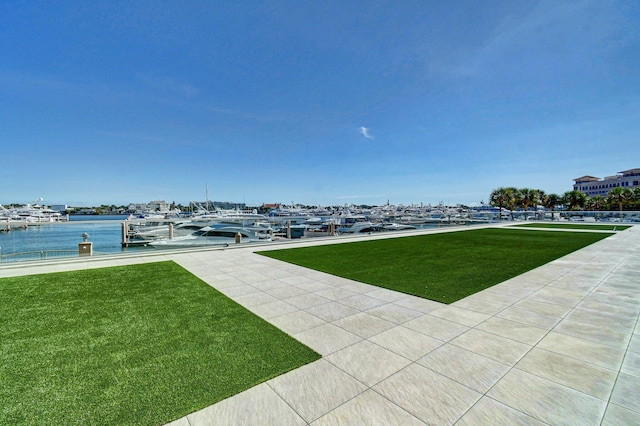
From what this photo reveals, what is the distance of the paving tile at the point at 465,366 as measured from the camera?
7.15ft

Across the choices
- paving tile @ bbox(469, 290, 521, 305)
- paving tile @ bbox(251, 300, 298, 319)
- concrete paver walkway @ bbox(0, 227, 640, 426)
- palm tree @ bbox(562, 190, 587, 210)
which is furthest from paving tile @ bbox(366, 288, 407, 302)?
palm tree @ bbox(562, 190, 587, 210)

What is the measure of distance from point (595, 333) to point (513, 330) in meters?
0.95

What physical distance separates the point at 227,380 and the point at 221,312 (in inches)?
66.8

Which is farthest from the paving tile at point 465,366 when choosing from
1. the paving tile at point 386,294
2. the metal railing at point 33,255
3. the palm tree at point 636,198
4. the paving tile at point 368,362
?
the palm tree at point 636,198

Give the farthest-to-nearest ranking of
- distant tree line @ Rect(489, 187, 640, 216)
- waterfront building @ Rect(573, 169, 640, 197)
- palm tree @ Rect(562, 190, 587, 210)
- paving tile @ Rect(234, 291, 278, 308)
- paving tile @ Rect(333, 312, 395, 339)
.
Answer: waterfront building @ Rect(573, 169, 640, 197) → palm tree @ Rect(562, 190, 587, 210) → distant tree line @ Rect(489, 187, 640, 216) → paving tile @ Rect(234, 291, 278, 308) → paving tile @ Rect(333, 312, 395, 339)

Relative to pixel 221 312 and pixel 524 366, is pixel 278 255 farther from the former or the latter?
pixel 524 366

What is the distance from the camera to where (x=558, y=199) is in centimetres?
4269

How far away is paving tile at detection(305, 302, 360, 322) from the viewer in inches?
143

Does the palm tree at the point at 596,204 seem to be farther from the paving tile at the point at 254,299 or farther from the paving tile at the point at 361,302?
the paving tile at the point at 254,299

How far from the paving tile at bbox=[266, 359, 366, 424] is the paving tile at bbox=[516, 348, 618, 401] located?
5.51 ft

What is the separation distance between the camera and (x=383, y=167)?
29.7 meters

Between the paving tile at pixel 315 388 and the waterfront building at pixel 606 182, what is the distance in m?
96.2

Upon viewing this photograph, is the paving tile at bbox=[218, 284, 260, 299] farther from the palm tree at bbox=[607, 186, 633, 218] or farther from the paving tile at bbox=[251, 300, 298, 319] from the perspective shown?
the palm tree at bbox=[607, 186, 633, 218]

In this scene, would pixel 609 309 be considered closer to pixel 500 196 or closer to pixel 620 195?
pixel 500 196
